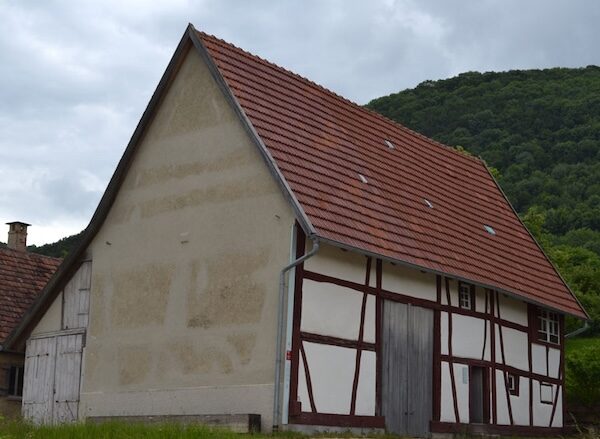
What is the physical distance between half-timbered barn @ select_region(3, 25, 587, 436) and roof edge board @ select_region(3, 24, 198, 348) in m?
0.05

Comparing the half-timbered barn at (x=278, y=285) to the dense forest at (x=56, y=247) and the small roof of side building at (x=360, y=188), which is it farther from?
the dense forest at (x=56, y=247)

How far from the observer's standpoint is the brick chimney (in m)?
33.1

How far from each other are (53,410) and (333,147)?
9.17m

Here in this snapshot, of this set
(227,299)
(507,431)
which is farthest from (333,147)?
(507,431)

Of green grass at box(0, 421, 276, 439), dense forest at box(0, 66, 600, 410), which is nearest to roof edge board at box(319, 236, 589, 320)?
green grass at box(0, 421, 276, 439)

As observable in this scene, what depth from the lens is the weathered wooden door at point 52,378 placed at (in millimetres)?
23734

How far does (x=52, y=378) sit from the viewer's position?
2458 centimetres

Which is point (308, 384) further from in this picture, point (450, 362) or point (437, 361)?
point (450, 362)

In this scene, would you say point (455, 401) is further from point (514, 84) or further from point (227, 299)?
point (514, 84)

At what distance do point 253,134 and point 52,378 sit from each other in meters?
8.67

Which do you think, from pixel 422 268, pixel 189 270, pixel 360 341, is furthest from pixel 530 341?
pixel 189 270

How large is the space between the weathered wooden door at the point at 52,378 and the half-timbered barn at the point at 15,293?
96 centimetres

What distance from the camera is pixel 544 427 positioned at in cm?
2619

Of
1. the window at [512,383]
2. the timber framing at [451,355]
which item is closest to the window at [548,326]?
the timber framing at [451,355]
